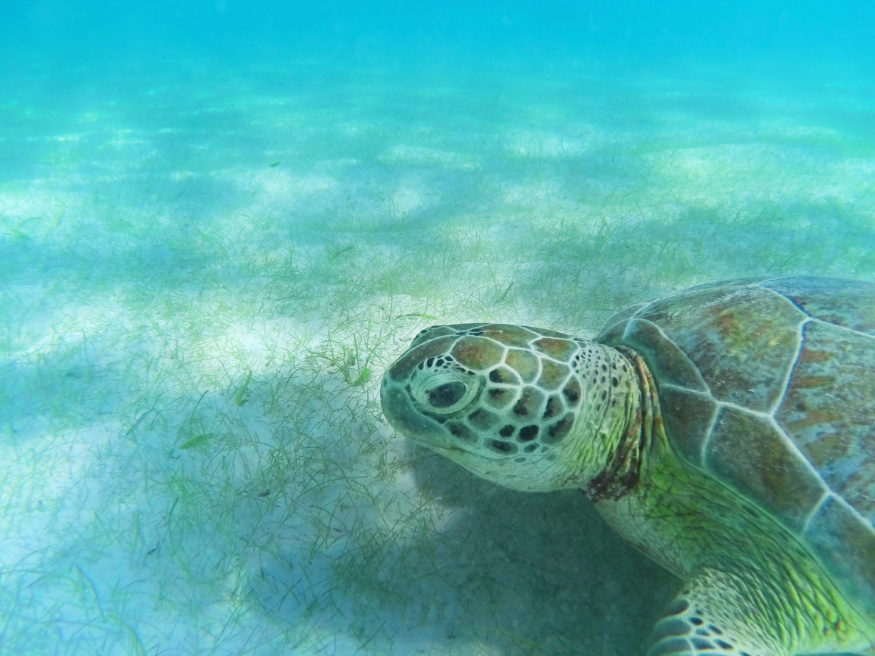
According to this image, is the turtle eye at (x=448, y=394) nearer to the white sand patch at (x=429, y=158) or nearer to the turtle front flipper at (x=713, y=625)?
the turtle front flipper at (x=713, y=625)

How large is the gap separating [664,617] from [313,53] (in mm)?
25713

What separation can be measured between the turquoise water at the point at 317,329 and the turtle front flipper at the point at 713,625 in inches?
13.1

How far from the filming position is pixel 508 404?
66.1 inches

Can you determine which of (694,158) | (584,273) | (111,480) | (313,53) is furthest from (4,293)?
(313,53)

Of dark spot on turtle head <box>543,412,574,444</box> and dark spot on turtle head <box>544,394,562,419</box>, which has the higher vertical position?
dark spot on turtle head <box>544,394,562,419</box>

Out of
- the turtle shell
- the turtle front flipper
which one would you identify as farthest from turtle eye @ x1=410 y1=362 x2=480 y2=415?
the turtle front flipper

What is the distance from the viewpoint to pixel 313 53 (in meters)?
21.7

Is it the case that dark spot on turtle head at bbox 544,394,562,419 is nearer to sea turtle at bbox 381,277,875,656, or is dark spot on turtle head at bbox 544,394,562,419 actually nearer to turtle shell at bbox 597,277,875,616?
sea turtle at bbox 381,277,875,656

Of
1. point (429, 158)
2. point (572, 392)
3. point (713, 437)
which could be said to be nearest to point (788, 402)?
point (713, 437)

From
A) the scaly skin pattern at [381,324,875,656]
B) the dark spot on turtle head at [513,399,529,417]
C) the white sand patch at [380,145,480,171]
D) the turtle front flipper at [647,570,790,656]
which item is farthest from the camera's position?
the white sand patch at [380,145,480,171]

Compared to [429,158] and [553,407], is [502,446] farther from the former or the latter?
[429,158]

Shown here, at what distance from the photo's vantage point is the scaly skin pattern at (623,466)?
151 centimetres

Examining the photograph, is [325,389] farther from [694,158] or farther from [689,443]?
[694,158]

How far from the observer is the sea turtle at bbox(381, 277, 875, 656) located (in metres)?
1.45
